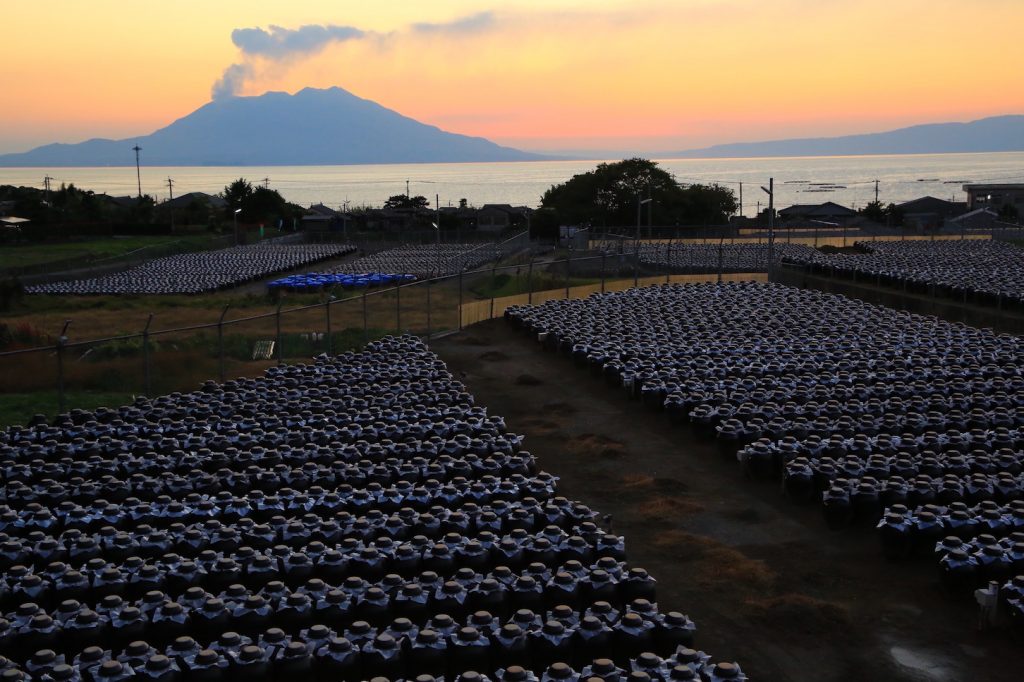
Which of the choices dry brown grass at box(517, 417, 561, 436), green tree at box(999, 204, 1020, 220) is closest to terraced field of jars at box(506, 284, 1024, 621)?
dry brown grass at box(517, 417, 561, 436)

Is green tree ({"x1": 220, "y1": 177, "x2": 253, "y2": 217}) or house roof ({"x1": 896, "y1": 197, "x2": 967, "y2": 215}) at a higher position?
green tree ({"x1": 220, "y1": 177, "x2": 253, "y2": 217})

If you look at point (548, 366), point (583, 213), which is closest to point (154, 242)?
point (583, 213)

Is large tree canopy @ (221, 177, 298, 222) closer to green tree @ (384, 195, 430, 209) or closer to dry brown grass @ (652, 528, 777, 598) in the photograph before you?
green tree @ (384, 195, 430, 209)

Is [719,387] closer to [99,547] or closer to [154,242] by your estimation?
[99,547]

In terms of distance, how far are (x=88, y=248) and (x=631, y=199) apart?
176 feet

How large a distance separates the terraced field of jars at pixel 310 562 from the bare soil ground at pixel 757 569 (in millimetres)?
1568

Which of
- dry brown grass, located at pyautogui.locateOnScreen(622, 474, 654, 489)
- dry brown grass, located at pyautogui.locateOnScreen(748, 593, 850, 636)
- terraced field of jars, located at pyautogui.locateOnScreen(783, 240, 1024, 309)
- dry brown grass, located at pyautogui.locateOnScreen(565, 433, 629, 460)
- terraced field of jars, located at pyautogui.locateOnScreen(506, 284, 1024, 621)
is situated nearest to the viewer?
dry brown grass, located at pyautogui.locateOnScreen(748, 593, 850, 636)

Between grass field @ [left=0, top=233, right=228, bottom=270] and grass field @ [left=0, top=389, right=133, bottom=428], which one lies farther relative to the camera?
grass field @ [left=0, top=233, right=228, bottom=270]

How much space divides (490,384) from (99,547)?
16494mm

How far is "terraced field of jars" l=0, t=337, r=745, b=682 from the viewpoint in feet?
34.8

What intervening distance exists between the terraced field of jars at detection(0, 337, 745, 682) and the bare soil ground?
1.57 metres

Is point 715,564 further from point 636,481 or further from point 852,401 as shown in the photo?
point 852,401

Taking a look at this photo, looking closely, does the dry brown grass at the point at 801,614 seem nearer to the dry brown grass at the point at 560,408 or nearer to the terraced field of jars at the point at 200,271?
the dry brown grass at the point at 560,408

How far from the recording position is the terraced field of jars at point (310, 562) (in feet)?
34.8
